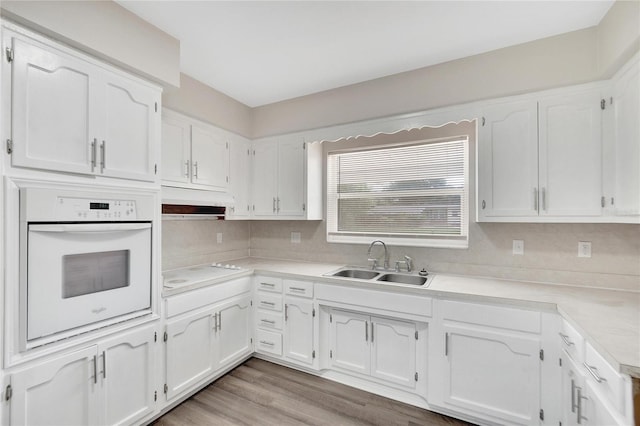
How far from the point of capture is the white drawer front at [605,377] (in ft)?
3.55

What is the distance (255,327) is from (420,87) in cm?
265

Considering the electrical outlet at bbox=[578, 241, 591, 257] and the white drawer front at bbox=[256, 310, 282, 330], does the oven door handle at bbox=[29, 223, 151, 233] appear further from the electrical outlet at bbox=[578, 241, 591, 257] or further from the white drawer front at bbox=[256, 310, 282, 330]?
the electrical outlet at bbox=[578, 241, 591, 257]

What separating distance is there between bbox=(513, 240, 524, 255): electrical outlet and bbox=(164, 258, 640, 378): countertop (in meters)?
0.25

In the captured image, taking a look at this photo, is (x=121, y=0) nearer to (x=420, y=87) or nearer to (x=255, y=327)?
(x=420, y=87)

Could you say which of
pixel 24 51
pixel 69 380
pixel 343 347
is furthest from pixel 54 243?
pixel 343 347

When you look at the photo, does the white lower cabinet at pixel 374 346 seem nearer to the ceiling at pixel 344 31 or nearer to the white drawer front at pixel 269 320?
the white drawer front at pixel 269 320

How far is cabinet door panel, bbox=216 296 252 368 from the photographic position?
97.7 inches

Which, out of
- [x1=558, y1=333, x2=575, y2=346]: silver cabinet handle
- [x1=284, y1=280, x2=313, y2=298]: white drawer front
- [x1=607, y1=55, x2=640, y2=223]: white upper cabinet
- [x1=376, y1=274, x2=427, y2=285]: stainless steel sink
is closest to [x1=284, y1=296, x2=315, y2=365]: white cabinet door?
[x1=284, y1=280, x2=313, y2=298]: white drawer front

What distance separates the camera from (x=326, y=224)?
128 inches

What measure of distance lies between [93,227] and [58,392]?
0.85 metres

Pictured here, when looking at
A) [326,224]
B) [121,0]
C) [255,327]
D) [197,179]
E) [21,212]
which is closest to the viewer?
[21,212]

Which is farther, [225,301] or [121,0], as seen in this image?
[225,301]

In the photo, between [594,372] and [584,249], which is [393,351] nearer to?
[594,372]

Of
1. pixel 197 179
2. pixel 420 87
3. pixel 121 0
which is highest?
pixel 121 0
